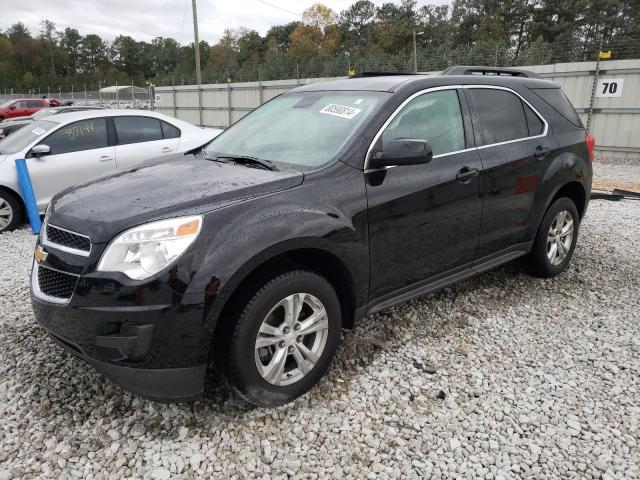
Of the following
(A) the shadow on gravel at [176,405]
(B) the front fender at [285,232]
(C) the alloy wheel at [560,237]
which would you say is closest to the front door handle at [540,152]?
(C) the alloy wheel at [560,237]

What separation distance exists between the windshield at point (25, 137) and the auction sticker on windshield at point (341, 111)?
5.12m

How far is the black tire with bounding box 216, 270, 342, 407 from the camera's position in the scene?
2.46 m

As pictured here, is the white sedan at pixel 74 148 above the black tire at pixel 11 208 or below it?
above

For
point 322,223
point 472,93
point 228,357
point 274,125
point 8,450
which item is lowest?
point 8,450

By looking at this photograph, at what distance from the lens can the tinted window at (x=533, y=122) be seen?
13.5ft

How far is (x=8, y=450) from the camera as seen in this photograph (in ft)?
8.01

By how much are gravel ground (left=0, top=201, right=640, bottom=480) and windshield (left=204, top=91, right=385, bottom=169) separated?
1.33 m

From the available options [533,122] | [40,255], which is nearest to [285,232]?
[40,255]

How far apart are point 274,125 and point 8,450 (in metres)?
2.45

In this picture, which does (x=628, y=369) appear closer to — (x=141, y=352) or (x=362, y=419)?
(x=362, y=419)

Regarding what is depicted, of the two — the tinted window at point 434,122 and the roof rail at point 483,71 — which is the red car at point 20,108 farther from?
the tinted window at point 434,122

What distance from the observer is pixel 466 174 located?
346cm

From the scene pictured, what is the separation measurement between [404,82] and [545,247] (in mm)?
2040

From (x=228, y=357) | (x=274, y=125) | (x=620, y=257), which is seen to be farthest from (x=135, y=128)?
(x=620, y=257)
